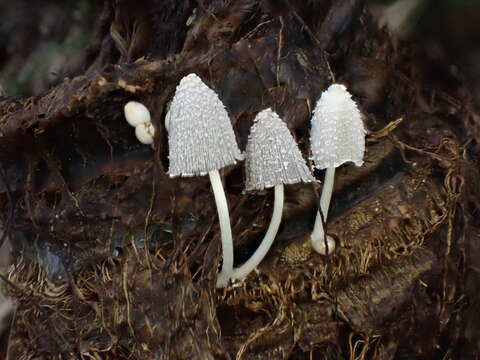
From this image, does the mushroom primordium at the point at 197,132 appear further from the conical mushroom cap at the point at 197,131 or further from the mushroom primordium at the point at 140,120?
the mushroom primordium at the point at 140,120

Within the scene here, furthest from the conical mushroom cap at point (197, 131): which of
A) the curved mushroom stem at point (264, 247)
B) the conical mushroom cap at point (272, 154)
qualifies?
the curved mushroom stem at point (264, 247)

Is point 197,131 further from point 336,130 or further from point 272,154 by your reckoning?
point 336,130

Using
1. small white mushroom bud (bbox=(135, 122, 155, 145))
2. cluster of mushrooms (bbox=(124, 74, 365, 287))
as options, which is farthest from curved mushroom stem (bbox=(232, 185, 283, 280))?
small white mushroom bud (bbox=(135, 122, 155, 145))

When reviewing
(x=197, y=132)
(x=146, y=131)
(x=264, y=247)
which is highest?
(x=197, y=132)

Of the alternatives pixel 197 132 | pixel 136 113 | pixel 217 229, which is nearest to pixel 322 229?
pixel 217 229

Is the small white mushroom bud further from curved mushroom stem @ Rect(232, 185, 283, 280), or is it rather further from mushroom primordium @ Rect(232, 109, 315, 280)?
curved mushroom stem @ Rect(232, 185, 283, 280)

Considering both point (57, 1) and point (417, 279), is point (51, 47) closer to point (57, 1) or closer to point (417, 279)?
point (57, 1)
